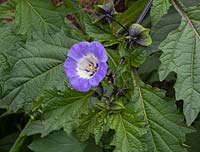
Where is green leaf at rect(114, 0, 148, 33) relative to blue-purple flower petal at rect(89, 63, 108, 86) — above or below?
above

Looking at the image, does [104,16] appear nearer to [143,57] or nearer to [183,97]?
[143,57]

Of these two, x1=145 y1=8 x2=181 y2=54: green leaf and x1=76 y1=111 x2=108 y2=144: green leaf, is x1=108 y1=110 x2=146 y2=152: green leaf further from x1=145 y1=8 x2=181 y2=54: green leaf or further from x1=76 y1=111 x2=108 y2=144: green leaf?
x1=145 y1=8 x2=181 y2=54: green leaf

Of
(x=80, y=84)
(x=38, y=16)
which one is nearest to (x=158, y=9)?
(x=80, y=84)

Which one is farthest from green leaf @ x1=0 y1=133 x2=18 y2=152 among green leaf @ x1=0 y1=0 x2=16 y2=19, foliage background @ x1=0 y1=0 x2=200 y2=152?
green leaf @ x1=0 y1=0 x2=16 y2=19

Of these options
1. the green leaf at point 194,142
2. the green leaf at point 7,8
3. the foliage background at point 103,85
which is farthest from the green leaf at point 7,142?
the green leaf at point 194,142

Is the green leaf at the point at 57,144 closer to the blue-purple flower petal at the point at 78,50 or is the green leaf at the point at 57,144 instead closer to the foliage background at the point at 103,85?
the foliage background at the point at 103,85

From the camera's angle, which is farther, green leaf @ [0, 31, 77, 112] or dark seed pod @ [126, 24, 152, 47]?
green leaf @ [0, 31, 77, 112]

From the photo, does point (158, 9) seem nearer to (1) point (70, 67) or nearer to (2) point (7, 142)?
(1) point (70, 67)
